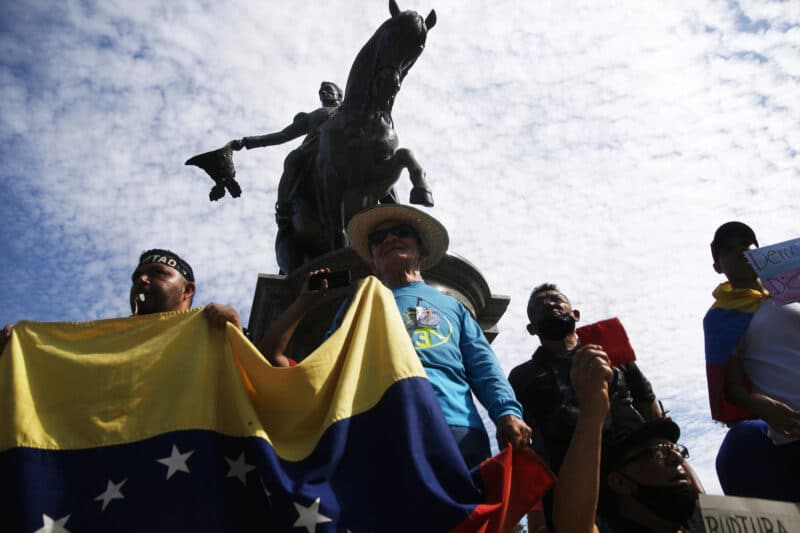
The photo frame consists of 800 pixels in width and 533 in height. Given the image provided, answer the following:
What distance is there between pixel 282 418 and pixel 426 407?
0.53 metres

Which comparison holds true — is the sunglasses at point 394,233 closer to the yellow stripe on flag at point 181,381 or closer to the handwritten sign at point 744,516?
the yellow stripe on flag at point 181,381

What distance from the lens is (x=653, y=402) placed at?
3.60 metres

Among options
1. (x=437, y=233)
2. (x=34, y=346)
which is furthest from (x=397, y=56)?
(x=34, y=346)

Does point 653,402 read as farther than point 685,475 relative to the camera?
Yes

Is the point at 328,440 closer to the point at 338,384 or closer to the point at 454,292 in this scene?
the point at 338,384

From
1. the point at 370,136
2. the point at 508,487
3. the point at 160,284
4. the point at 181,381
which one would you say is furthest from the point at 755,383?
the point at 370,136

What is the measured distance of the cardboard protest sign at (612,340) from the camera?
283cm

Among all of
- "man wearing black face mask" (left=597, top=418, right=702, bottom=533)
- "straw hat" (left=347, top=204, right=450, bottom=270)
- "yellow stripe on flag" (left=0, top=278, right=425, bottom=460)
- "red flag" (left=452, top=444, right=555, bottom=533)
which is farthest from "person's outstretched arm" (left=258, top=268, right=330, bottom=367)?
"man wearing black face mask" (left=597, top=418, right=702, bottom=533)

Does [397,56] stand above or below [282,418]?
above

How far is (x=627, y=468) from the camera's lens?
297cm

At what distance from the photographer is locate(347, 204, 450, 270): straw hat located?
373 cm

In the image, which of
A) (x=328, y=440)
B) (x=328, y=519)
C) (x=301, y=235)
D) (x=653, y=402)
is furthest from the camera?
(x=301, y=235)

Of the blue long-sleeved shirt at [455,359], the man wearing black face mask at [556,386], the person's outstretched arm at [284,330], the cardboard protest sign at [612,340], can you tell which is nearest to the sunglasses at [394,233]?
the blue long-sleeved shirt at [455,359]

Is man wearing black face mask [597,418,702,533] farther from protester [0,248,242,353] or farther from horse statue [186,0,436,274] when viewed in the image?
horse statue [186,0,436,274]
